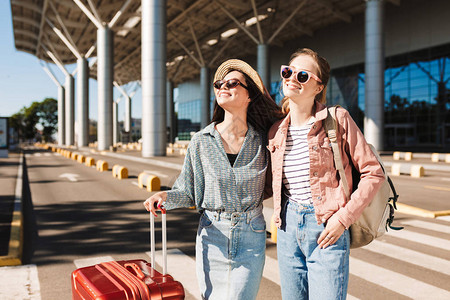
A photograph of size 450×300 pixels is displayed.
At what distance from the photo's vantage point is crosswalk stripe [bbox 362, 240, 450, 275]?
5.39 m

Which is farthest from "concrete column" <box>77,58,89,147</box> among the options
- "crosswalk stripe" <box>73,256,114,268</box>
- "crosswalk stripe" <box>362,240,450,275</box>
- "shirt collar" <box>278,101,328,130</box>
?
"shirt collar" <box>278,101,328,130</box>

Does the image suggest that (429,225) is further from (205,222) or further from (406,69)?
(406,69)

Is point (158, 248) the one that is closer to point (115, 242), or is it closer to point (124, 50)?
point (115, 242)

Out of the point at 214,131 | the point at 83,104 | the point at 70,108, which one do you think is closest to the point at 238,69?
the point at 214,131

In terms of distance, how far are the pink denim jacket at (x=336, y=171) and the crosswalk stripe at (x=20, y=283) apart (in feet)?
12.2

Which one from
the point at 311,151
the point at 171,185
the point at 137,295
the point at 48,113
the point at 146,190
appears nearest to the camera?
the point at 137,295

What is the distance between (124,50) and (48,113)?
169 ft

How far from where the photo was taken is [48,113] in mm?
107812

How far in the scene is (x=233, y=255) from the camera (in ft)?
8.03

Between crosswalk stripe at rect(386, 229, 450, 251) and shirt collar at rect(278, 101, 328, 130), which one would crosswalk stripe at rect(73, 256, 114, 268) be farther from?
crosswalk stripe at rect(386, 229, 450, 251)

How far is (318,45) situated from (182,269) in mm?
49881

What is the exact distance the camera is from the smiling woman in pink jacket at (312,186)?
7.39 ft

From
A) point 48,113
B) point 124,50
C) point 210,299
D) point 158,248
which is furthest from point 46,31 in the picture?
point 210,299

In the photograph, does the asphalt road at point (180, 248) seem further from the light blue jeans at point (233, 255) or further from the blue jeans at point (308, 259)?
the blue jeans at point (308, 259)
